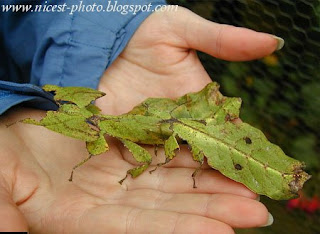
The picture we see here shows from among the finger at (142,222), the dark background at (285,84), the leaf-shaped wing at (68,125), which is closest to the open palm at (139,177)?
the finger at (142,222)

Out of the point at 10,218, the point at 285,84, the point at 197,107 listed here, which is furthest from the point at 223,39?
the point at 10,218

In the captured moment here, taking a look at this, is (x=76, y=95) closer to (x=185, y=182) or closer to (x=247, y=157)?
(x=185, y=182)

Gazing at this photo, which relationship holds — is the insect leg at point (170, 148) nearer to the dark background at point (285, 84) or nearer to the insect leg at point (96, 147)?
the insect leg at point (96, 147)

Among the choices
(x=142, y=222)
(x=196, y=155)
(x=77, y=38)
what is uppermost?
(x=77, y=38)

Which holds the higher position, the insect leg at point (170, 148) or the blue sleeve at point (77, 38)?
the blue sleeve at point (77, 38)

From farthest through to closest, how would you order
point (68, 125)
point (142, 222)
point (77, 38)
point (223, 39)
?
point (77, 38), point (223, 39), point (68, 125), point (142, 222)

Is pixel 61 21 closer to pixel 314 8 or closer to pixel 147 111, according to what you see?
pixel 147 111

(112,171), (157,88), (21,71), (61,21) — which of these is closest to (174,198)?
(112,171)

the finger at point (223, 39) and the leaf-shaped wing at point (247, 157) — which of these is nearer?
the leaf-shaped wing at point (247, 157)
